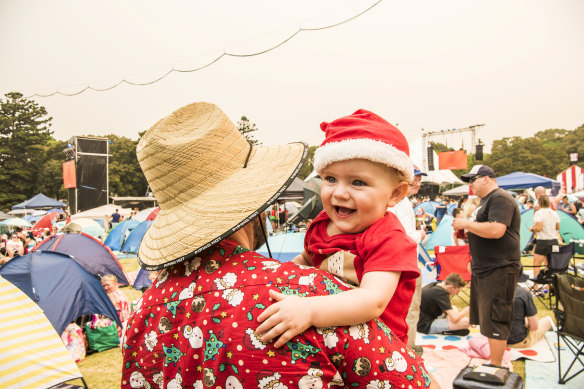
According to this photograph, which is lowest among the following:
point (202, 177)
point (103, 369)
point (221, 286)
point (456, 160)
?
point (103, 369)

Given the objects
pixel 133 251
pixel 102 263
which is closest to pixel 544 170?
pixel 133 251

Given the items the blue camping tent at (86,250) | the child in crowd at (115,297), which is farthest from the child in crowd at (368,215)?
the blue camping tent at (86,250)

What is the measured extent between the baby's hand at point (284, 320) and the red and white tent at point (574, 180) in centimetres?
3190

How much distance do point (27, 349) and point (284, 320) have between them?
136 inches

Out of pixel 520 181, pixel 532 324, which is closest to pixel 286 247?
pixel 532 324

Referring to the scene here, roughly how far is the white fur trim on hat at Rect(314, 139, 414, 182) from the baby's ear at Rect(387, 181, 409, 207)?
0.07 meters

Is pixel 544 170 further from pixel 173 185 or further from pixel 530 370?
pixel 173 185

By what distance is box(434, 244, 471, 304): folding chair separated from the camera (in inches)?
283

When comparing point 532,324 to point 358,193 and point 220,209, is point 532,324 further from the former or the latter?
point 220,209

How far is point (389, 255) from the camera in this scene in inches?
43.9

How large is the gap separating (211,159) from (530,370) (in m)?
4.57

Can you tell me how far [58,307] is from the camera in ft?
17.5

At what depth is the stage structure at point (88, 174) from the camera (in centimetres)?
2330

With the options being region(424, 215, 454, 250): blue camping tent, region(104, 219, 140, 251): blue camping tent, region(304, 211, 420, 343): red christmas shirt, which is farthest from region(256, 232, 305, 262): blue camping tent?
region(104, 219, 140, 251): blue camping tent
